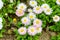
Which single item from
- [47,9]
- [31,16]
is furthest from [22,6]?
[47,9]

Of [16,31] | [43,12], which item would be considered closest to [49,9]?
A: [43,12]

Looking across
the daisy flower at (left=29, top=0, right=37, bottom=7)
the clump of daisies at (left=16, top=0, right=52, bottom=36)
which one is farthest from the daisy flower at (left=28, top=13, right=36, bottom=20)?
the daisy flower at (left=29, top=0, right=37, bottom=7)

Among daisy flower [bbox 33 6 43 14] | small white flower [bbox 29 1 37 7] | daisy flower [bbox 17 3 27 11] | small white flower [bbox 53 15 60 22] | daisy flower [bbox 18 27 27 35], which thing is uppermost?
small white flower [bbox 29 1 37 7]

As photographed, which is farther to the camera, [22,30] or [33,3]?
[33,3]

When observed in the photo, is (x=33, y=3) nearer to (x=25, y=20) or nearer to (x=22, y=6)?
(x=22, y=6)

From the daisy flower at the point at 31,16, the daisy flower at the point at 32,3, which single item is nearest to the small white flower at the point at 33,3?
the daisy flower at the point at 32,3

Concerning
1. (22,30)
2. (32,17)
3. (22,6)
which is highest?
(22,6)

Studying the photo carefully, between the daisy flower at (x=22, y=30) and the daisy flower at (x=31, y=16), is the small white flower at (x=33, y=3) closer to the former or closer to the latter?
the daisy flower at (x=31, y=16)

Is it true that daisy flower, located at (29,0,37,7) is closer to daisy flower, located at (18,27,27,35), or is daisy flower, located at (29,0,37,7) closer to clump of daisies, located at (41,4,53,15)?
clump of daisies, located at (41,4,53,15)
